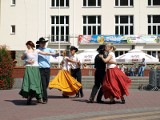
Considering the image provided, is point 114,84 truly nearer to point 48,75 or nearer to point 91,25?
point 48,75

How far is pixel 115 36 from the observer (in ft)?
170

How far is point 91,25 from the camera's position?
172 feet

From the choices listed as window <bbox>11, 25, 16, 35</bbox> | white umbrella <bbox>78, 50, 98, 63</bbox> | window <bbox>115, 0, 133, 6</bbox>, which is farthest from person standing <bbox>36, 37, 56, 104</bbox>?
window <bbox>11, 25, 16, 35</bbox>

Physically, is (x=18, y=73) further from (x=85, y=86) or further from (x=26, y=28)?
(x=26, y=28)

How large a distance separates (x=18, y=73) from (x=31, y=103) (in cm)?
1103

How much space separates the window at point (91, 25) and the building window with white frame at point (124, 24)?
7.15ft

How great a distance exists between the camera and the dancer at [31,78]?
41.5ft

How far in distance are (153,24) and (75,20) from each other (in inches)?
370

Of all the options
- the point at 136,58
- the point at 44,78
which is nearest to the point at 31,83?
the point at 44,78

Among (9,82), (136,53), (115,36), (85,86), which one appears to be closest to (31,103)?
(9,82)

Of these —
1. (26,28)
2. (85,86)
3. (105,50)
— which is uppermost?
(26,28)

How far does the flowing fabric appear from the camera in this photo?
12641mm

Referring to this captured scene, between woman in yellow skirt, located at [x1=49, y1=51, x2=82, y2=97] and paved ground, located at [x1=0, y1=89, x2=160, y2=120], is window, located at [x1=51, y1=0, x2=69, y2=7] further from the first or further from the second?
paved ground, located at [x1=0, y1=89, x2=160, y2=120]

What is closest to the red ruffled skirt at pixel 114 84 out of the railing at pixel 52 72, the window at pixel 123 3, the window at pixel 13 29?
the railing at pixel 52 72
